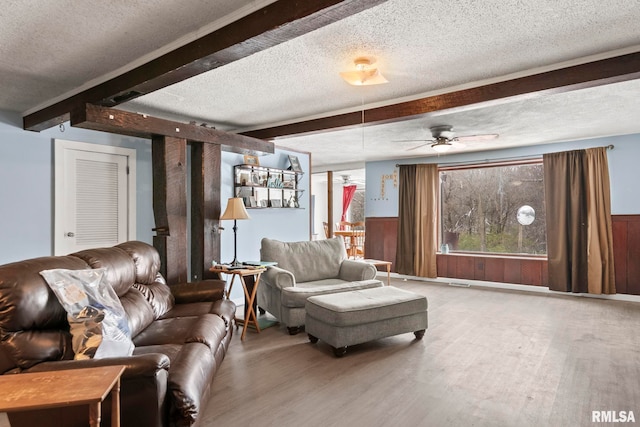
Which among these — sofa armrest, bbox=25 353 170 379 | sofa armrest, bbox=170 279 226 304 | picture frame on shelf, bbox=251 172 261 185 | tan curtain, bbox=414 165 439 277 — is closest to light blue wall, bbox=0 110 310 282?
picture frame on shelf, bbox=251 172 261 185

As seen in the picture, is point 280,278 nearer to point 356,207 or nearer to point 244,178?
point 244,178

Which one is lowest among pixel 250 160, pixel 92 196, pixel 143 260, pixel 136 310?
pixel 136 310

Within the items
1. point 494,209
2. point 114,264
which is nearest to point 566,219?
point 494,209

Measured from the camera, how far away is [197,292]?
354 centimetres

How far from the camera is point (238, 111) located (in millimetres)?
4281

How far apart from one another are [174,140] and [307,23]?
2.39 metres

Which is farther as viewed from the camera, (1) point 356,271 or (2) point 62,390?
(1) point 356,271

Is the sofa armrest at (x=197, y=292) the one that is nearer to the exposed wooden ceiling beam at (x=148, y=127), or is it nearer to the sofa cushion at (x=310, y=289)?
the sofa cushion at (x=310, y=289)

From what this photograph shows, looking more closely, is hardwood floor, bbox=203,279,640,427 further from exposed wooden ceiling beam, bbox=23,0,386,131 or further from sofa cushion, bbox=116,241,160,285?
exposed wooden ceiling beam, bbox=23,0,386,131

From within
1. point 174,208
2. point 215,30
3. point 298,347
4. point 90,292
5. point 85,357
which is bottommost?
point 298,347

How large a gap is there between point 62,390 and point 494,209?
679 cm

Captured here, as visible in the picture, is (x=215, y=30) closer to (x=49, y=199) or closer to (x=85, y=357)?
(x=85, y=357)

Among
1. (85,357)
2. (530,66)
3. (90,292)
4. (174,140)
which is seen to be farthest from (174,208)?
(530,66)

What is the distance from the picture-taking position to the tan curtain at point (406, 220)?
7195 millimetres
